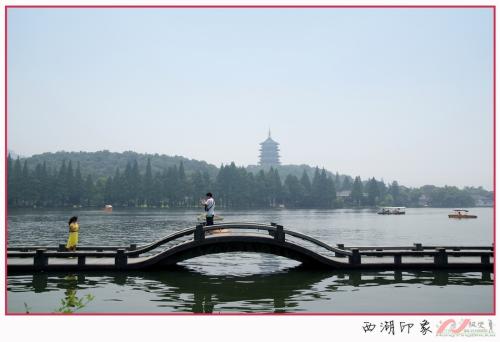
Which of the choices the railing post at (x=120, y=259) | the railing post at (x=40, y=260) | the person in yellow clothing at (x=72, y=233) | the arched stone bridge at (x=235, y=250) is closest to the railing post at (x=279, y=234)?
the arched stone bridge at (x=235, y=250)

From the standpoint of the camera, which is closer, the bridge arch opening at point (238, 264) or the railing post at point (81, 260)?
the railing post at point (81, 260)

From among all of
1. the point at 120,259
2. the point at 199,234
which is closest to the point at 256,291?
the point at 199,234

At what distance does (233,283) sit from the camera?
53.3 feet

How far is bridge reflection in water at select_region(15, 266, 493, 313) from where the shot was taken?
13.4 m

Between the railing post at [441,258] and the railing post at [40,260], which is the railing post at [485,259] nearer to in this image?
the railing post at [441,258]

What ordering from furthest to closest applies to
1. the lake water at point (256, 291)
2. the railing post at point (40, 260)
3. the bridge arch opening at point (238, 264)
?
the bridge arch opening at point (238, 264), the railing post at point (40, 260), the lake water at point (256, 291)

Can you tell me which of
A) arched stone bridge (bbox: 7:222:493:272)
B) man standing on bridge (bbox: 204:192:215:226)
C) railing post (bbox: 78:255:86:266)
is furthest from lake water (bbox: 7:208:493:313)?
man standing on bridge (bbox: 204:192:215:226)

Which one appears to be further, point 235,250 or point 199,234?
point 235,250

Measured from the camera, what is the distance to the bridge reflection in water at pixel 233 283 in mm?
13445

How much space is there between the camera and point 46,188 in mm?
107750

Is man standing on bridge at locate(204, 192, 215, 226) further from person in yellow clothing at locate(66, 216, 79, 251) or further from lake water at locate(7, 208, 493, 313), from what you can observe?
person in yellow clothing at locate(66, 216, 79, 251)

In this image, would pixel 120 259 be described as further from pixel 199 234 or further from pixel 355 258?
pixel 355 258

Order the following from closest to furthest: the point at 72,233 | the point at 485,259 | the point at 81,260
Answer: the point at 81,260
the point at 485,259
the point at 72,233

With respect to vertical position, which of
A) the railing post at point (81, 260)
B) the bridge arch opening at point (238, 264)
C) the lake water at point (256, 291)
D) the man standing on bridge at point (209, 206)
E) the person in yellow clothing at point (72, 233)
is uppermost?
the man standing on bridge at point (209, 206)
